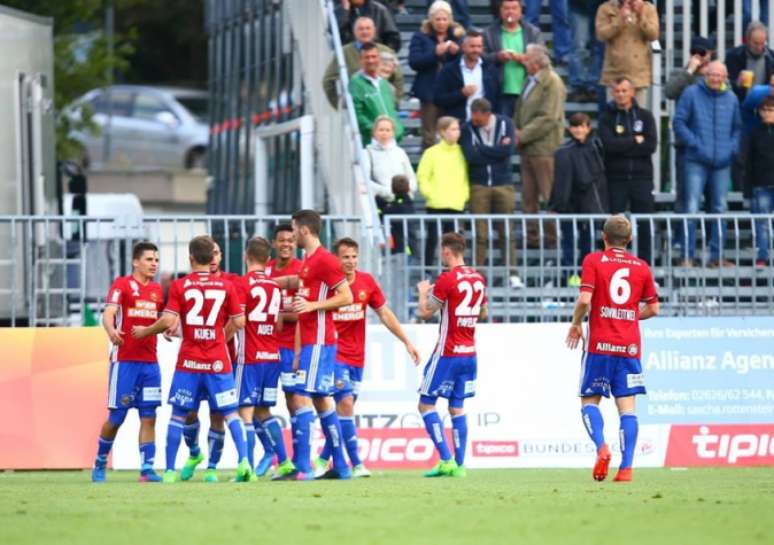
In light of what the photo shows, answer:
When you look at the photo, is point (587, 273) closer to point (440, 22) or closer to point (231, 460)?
point (231, 460)

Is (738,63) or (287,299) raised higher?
(738,63)

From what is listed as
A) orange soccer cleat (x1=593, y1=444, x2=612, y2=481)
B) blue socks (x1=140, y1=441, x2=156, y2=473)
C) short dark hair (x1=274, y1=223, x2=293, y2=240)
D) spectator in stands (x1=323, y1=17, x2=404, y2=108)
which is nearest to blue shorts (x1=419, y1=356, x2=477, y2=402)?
short dark hair (x1=274, y1=223, x2=293, y2=240)

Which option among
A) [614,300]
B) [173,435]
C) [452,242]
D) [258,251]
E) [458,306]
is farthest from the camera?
[458,306]

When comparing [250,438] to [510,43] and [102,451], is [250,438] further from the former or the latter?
[510,43]

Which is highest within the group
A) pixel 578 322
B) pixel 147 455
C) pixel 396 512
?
pixel 578 322

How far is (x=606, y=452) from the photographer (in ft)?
51.2

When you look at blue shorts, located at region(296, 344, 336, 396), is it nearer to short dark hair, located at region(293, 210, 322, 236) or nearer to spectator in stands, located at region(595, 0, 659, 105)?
short dark hair, located at region(293, 210, 322, 236)

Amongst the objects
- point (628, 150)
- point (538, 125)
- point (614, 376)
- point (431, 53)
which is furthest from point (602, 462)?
point (431, 53)

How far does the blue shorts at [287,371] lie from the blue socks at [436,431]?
1.33 meters

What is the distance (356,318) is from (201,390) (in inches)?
73.3

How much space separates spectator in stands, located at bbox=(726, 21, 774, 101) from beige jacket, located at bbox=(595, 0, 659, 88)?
1151 millimetres

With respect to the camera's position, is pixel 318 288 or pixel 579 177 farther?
pixel 579 177

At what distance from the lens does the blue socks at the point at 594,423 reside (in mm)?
15844

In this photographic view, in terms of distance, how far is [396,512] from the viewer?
41.0ft
